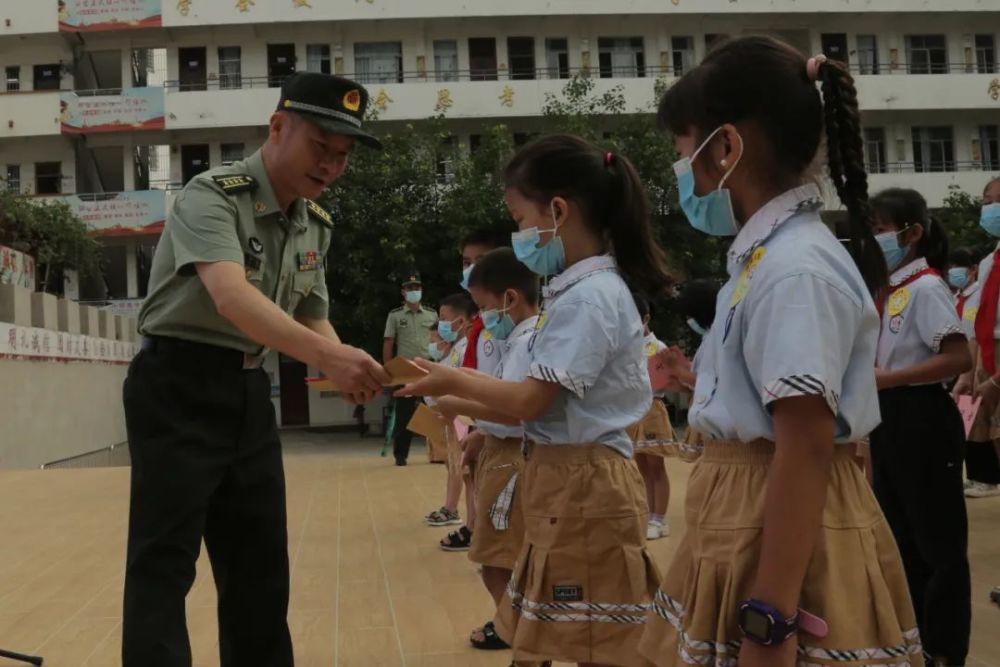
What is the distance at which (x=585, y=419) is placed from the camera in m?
2.08

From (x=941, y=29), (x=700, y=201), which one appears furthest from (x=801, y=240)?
(x=941, y=29)

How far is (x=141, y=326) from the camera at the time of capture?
2141 millimetres

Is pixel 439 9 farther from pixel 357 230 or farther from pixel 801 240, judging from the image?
pixel 801 240

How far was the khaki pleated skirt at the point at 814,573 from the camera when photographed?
122 centimetres

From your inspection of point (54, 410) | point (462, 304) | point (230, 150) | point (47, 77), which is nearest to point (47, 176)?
point (47, 77)

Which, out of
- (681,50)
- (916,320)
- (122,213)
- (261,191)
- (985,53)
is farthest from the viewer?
(985,53)

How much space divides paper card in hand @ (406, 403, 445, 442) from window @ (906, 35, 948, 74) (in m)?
21.7

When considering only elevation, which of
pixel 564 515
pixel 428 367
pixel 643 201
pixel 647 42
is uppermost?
pixel 647 42

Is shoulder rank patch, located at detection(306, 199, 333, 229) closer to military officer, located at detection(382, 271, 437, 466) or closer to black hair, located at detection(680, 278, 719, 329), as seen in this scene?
black hair, located at detection(680, 278, 719, 329)

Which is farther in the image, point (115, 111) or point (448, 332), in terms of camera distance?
point (115, 111)

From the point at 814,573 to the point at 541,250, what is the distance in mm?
1105

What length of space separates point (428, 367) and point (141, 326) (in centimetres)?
74

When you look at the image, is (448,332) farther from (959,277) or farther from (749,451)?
(749,451)

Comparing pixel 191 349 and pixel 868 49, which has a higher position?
pixel 868 49
